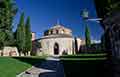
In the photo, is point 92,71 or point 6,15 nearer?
point 92,71

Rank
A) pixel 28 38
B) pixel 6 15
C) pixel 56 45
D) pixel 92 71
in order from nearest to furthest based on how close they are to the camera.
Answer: pixel 92 71 < pixel 6 15 < pixel 28 38 < pixel 56 45

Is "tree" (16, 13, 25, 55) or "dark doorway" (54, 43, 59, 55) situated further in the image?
"dark doorway" (54, 43, 59, 55)

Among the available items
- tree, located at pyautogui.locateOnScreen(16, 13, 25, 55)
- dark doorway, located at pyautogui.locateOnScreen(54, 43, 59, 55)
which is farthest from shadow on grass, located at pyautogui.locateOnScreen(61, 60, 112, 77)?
dark doorway, located at pyautogui.locateOnScreen(54, 43, 59, 55)

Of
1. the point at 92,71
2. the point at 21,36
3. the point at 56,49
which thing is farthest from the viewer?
the point at 56,49

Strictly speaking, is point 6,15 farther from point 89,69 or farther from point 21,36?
point 21,36

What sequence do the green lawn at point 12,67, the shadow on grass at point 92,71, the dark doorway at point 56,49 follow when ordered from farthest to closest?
1. the dark doorway at point 56,49
2. the green lawn at point 12,67
3. the shadow on grass at point 92,71

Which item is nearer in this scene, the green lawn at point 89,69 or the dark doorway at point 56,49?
the green lawn at point 89,69

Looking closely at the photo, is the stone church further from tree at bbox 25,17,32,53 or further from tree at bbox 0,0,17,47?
tree at bbox 0,0,17,47

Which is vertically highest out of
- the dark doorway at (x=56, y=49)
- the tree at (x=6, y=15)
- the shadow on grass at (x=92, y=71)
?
the tree at (x=6, y=15)

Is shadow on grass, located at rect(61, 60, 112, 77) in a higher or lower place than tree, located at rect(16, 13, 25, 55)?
lower

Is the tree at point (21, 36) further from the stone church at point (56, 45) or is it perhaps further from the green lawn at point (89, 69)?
the green lawn at point (89, 69)

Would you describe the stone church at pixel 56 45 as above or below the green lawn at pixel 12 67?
above

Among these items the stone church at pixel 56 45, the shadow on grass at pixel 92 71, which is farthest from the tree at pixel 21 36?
the shadow on grass at pixel 92 71

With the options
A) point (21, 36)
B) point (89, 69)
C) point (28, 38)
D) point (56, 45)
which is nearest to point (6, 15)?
point (89, 69)
